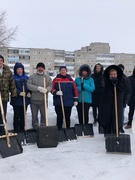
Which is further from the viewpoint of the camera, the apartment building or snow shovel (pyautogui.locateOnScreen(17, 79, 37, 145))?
the apartment building

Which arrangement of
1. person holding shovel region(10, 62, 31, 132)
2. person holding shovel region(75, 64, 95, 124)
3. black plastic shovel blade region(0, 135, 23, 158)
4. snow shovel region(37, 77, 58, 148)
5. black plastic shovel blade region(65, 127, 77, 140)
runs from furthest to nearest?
person holding shovel region(75, 64, 95, 124) → person holding shovel region(10, 62, 31, 132) → black plastic shovel blade region(65, 127, 77, 140) → snow shovel region(37, 77, 58, 148) → black plastic shovel blade region(0, 135, 23, 158)

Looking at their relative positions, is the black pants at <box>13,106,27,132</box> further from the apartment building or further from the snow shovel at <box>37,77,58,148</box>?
the apartment building

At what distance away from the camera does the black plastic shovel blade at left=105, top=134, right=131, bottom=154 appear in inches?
169

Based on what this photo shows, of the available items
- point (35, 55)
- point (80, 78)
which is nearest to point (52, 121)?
point (80, 78)

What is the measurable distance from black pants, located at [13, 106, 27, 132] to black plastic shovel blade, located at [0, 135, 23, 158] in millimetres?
1089

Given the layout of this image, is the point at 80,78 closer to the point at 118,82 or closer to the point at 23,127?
the point at 118,82

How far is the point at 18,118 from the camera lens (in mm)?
5516

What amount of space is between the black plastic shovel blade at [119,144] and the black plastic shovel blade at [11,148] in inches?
65.3

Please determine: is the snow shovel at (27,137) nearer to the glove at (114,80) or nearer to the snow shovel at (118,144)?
the snow shovel at (118,144)

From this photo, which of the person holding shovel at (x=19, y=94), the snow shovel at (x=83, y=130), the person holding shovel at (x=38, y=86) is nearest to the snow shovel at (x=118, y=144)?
the snow shovel at (x=83, y=130)

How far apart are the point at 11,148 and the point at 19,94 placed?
1452mm

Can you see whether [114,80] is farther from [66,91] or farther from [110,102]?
[66,91]

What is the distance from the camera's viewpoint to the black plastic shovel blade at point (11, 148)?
4172 mm

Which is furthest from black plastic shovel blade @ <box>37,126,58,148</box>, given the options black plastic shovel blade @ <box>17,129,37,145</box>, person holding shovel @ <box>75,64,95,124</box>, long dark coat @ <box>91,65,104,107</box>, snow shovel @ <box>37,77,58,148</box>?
long dark coat @ <box>91,65,104,107</box>
